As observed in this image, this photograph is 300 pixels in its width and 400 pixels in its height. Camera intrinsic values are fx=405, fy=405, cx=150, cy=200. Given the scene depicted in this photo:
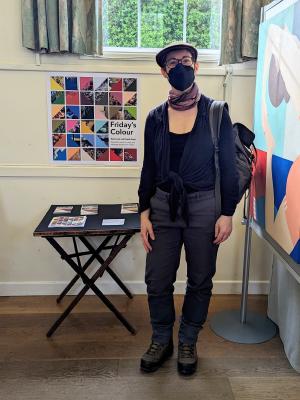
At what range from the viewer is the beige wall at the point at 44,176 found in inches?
94.2

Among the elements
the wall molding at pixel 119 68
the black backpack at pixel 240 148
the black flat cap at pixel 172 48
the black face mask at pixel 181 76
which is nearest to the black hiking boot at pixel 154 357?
the black backpack at pixel 240 148

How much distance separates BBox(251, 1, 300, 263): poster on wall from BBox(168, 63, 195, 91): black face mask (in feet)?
1.32

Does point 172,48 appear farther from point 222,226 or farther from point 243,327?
point 243,327

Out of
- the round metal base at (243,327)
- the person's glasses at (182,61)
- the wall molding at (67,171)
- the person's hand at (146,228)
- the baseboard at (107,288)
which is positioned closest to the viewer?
the person's glasses at (182,61)

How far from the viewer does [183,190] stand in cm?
169

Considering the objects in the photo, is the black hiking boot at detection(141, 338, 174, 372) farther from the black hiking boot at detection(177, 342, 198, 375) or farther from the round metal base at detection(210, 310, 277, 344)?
the round metal base at detection(210, 310, 277, 344)

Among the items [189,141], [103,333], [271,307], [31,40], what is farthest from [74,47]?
[271,307]

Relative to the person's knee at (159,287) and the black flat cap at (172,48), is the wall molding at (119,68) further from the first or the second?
the person's knee at (159,287)

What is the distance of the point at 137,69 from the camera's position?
94.4 inches

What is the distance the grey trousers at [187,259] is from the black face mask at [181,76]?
17.7 inches

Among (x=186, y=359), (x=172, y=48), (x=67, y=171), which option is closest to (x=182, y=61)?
(x=172, y=48)

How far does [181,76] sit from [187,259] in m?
0.79

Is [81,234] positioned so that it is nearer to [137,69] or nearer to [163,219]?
[163,219]

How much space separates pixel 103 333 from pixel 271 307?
3.20ft
